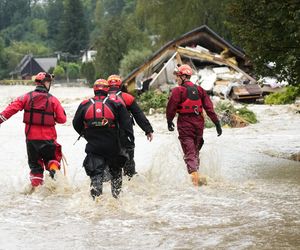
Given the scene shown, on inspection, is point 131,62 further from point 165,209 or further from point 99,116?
point 165,209

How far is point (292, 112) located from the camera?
2275 cm

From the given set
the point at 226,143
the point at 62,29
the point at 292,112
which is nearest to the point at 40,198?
the point at 226,143

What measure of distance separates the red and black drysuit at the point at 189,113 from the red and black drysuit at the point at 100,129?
5.43ft

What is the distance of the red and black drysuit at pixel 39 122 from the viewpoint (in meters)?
8.70

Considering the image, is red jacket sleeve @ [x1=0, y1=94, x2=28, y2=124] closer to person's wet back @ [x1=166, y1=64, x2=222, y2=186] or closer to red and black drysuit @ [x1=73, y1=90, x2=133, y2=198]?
red and black drysuit @ [x1=73, y1=90, x2=133, y2=198]

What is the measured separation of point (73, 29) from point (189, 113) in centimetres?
13059

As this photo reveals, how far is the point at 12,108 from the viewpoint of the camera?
858 cm

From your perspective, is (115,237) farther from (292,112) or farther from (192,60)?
(192,60)

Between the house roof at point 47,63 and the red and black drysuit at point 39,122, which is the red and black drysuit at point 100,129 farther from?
the house roof at point 47,63

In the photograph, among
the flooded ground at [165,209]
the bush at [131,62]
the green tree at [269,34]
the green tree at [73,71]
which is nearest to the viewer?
the flooded ground at [165,209]

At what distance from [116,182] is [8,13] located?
7591 inches

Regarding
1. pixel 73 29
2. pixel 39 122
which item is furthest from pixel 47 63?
pixel 39 122

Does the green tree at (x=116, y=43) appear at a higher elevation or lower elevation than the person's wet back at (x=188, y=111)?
higher

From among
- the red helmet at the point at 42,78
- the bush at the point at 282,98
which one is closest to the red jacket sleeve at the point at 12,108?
the red helmet at the point at 42,78
